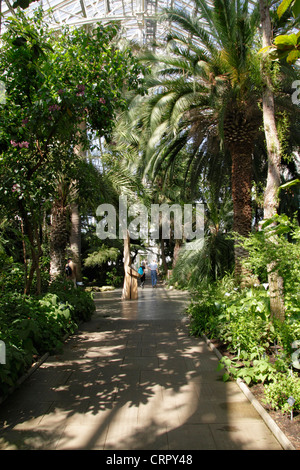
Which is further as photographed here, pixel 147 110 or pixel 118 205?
pixel 118 205

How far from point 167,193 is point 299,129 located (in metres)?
11.3

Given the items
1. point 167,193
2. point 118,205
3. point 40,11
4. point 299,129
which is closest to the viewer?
point 40,11

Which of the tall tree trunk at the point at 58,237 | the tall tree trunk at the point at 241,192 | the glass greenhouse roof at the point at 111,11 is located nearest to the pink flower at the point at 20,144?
the tall tree trunk at the point at 58,237

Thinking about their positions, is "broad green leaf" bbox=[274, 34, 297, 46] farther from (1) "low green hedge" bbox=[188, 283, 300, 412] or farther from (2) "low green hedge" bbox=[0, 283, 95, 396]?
(2) "low green hedge" bbox=[0, 283, 95, 396]

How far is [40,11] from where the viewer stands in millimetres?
5430

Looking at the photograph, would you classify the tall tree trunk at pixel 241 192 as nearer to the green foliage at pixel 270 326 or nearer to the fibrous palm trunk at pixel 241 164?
the fibrous palm trunk at pixel 241 164

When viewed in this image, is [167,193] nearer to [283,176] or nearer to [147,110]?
[283,176]

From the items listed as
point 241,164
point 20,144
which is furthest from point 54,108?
point 241,164

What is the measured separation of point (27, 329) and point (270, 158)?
3.93 meters

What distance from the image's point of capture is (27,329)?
4707 mm

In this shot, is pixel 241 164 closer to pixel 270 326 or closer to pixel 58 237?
pixel 58 237

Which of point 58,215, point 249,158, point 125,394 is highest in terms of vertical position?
point 249,158

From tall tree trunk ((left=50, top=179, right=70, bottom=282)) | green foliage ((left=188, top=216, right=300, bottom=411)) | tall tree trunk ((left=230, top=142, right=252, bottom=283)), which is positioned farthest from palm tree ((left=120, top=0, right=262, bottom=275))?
green foliage ((left=188, top=216, right=300, bottom=411))
